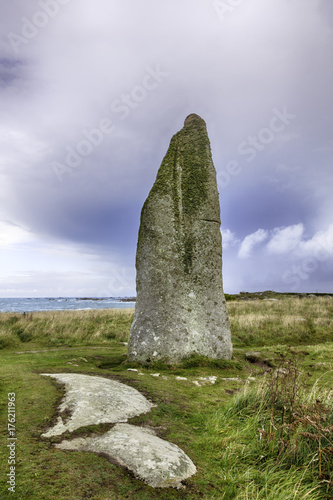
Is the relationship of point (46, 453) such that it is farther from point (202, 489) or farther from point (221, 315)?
point (221, 315)

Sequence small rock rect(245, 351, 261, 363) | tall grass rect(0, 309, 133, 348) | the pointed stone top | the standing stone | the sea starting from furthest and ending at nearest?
the sea
tall grass rect(0, 309, 133, 348)
the pointed stone top
small rock rect(245, 351, 261, 363)
the standing stone

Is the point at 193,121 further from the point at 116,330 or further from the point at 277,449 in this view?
the point at 116,330

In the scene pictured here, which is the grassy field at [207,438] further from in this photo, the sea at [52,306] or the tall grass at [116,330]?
the sea at [52,306]

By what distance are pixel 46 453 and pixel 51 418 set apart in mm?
1063

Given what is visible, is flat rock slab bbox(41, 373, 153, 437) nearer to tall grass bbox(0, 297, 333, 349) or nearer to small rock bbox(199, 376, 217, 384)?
small rock bbox(199, 376, 217, 384)

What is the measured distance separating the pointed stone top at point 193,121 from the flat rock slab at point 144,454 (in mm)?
10867

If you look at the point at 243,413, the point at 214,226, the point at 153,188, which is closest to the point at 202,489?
the point at 243,413

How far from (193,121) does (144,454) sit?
11.4 meters

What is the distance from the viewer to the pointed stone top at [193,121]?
1181 centimetres

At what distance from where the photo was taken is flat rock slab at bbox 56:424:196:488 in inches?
115

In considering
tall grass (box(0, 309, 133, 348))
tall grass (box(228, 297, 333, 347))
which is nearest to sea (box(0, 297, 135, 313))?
tall grass (box(0, 309, 133, 348))

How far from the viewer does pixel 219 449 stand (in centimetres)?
384

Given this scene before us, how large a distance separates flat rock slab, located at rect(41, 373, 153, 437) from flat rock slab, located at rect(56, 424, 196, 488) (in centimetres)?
42

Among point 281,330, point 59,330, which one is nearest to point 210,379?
point 281,330
